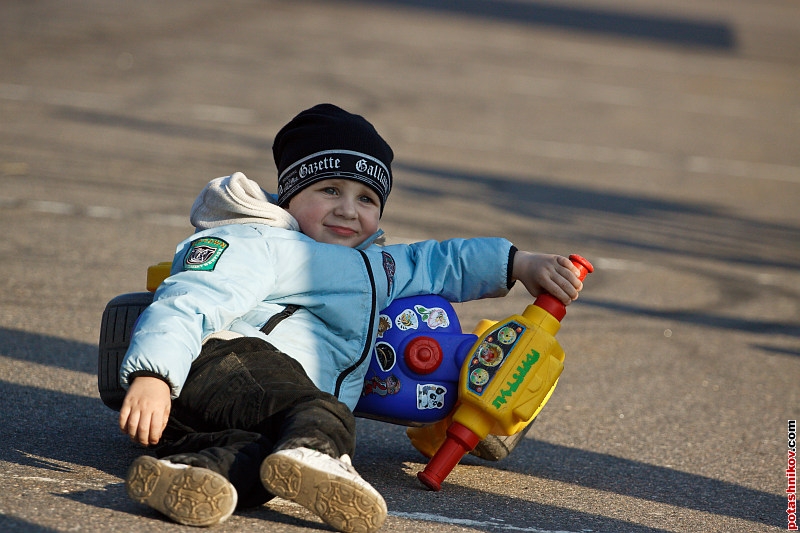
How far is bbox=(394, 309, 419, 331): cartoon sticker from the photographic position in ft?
12.9

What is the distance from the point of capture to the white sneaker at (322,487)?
2.89 meters

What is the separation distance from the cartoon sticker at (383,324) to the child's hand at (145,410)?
3.36 ft

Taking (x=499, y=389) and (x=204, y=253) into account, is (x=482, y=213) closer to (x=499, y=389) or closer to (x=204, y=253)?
(x=499, y=389)

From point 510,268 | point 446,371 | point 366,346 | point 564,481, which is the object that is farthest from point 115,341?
point 564,481

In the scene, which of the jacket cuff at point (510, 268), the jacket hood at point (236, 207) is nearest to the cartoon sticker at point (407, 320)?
the jacket cuff at point (510, 268)

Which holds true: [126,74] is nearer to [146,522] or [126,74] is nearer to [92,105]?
[92,105]

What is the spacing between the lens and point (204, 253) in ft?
11.5

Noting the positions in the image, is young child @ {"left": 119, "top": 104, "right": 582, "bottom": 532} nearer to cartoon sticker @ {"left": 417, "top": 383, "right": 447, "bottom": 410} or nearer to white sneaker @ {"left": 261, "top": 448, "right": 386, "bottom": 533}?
white sneaker @ {"left": 261, "top": 448, "right": 386, "bottom": 533}

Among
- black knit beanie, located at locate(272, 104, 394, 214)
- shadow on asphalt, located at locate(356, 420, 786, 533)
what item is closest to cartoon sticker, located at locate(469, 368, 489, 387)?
shadow on asphalt, located at locate(356, 420, 786, 533)

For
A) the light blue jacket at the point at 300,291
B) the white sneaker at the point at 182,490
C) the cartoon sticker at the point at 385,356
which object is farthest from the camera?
the cartoon sticker at the point at 385,356

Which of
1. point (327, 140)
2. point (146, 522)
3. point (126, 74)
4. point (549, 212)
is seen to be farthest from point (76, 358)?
point (126, 74)

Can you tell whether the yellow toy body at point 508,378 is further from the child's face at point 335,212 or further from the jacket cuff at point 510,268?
the child's face at point 335,212

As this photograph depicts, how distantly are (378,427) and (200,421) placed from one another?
4.56 feet

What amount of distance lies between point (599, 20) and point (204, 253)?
71.5ft
